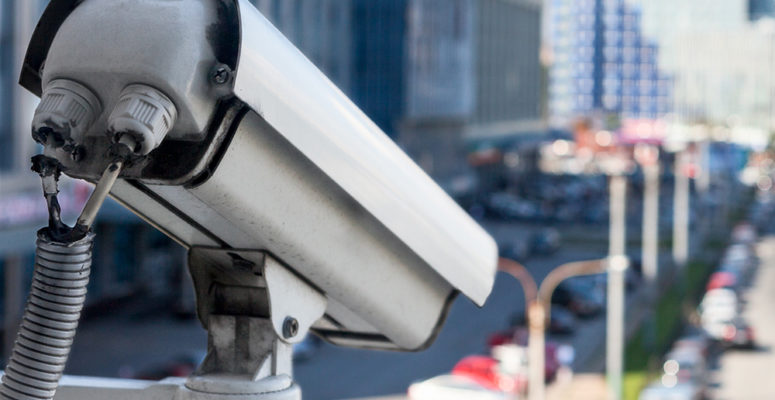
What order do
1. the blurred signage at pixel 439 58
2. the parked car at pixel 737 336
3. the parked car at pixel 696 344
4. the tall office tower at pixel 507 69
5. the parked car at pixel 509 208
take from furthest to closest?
the tall office tower at pixel 507 69 → the parked car at pixel 509 208 → the blurred signage at pixel 439 58 → the parked car at pixel 737 336 → the parked car at pixel 696 344

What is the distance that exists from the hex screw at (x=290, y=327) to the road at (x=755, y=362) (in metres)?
27.8

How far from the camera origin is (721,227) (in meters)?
65.1

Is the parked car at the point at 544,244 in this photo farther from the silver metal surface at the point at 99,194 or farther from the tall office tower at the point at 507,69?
the silver metal surface at the point at 99,194

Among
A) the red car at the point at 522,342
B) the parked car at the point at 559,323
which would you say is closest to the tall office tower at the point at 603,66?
the parked car at the point at 559,323

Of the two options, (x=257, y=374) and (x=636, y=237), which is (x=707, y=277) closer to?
(x=636, y=237)

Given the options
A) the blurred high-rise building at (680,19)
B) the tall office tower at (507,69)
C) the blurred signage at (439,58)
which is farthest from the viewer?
the blurred high-rise building at (680,19)

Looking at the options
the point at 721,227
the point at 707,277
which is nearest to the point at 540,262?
the point at 707,277

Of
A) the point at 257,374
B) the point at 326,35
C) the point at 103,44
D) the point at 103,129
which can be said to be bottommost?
the point at 257,374

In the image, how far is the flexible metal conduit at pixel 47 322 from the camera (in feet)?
6.94

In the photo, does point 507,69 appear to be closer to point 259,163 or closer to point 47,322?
point 259,163

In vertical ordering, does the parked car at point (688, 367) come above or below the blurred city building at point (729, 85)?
below

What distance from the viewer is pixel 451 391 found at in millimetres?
25250

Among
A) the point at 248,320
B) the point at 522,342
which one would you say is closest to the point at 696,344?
the point at 522,342

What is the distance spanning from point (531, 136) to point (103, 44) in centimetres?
8132
